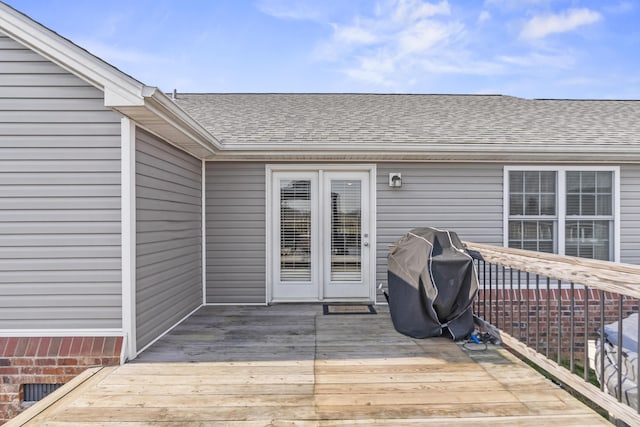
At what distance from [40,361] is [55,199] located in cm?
133

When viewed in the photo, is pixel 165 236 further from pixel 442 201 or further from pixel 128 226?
pixel 442 201

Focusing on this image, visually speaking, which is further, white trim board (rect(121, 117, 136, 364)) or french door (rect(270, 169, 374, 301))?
french door (rect(270, 169, 374, 301))

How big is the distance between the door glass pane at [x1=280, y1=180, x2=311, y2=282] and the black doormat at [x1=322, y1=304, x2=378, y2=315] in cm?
54

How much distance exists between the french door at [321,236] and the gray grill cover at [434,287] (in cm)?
128

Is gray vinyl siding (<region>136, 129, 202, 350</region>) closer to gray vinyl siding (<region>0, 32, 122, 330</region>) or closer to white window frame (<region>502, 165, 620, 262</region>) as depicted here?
gray vinyl siding (<region>0, 32, 122, 330</region>)

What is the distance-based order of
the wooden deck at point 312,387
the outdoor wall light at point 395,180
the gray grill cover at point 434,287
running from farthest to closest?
the outdoor wall light at point 395,180, the gray grill cover at point 434,287, the wooden deck at point 312,387

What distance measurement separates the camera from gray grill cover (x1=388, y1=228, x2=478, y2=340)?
3.43 m

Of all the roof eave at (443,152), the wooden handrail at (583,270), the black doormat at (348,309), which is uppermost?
the roof eave at (443,152)

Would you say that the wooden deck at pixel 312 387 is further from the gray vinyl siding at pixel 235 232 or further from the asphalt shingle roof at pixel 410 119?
the asphalt shingle roof at pixel 410 119

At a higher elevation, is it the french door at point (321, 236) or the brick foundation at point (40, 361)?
the french door at point (321, 236)

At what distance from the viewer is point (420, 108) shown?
6488mm

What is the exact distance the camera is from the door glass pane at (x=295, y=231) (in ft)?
16.7

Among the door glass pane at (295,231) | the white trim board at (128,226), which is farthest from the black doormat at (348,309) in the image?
the white trim board at (128,226)

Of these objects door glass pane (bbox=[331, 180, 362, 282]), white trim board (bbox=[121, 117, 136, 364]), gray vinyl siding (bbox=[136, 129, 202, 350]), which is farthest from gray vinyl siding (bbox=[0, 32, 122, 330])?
door glass pane (bbox=[331, 180, 362, 282])
